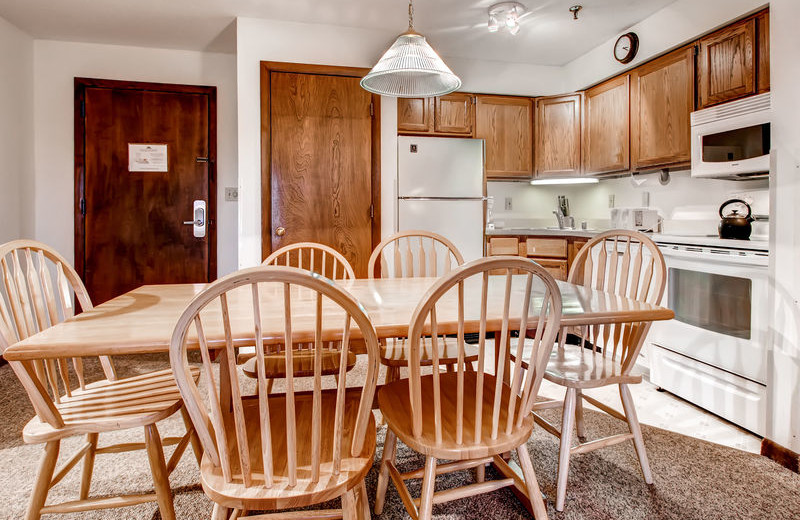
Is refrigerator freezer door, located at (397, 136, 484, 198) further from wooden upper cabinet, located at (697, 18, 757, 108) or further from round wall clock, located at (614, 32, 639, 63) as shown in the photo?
wooden upper cabinet, located at (697, 18, 757, 108)

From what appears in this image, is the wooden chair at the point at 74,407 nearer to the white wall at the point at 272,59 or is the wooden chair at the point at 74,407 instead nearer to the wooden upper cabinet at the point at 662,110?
the white wall at the point at 272,59

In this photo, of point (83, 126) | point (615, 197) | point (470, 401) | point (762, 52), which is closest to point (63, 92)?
point (83, 126)

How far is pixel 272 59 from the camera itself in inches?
128

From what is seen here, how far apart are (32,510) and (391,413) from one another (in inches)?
39.7

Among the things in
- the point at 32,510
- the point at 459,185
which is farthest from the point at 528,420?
the point at 459,185

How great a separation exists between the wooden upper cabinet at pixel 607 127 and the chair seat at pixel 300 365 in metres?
2.70

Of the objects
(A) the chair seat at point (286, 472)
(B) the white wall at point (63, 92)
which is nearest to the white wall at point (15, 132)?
(B) the white wall at point (63, 92)

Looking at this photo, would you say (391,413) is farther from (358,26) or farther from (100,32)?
(100,32)

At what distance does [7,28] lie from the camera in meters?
3.18

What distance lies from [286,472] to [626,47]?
3610 millimetres

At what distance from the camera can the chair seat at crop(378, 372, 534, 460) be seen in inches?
44.7

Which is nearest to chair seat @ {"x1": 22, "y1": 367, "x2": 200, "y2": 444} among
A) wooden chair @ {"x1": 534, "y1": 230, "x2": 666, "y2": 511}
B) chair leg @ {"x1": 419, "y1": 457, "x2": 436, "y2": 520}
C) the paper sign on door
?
chair leg @ {"x1": 419, "y1": 457, "x2": 436, "y2": 520}

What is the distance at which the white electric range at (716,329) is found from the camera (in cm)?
209

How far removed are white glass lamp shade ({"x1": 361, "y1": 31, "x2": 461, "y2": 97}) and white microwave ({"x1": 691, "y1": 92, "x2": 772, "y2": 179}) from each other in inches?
57.6
